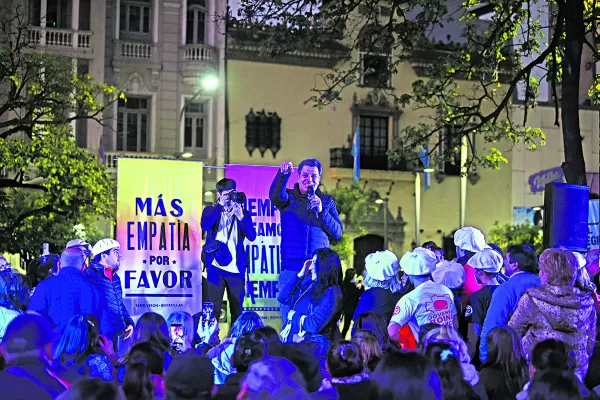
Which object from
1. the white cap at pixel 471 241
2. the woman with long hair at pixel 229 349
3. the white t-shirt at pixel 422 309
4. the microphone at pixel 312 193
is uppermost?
the microphone at pixel 312 193

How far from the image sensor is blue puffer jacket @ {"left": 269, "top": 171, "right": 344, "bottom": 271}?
10.7m

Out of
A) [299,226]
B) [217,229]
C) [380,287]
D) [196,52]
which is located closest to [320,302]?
[380,287]

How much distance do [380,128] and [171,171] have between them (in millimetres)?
33310

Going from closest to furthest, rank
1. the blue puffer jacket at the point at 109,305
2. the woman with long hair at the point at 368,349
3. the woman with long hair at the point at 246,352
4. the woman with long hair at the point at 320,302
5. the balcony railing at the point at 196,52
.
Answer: the woman with long hair at the point at 246,352, the woman with long hair at the point at 368,349, the blue puffer jacket at the point at 109,305, the woman with long hair at the point at 320,302, the balcony railing at the point at 196,52

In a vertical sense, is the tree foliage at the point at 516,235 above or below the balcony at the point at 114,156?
below

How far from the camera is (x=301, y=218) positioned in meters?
10.7

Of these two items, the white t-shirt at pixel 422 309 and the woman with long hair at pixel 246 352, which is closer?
the woman with long hair at pixel 246 352

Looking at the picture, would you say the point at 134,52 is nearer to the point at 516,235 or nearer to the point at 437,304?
the point at 516,235

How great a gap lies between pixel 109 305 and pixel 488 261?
364 centimetres

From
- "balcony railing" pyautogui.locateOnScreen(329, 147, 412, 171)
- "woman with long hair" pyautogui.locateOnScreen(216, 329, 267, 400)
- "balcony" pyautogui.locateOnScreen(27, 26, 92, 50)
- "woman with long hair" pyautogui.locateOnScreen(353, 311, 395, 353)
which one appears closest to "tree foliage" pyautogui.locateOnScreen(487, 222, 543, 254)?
"balcony railing" pyautogui.locateOnScreen(329, 147, 412, 171)

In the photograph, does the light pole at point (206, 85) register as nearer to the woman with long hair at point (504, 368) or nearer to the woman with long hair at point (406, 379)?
the woman with long hair at point (504, 368)

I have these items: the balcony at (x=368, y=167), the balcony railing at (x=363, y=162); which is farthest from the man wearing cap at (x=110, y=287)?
the balcony railing at (x=363, y=162)

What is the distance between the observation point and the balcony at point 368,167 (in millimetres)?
42469

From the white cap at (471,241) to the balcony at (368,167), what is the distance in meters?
31.2
